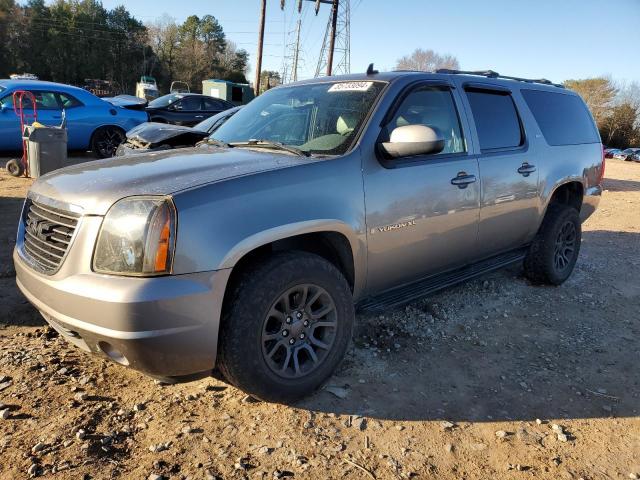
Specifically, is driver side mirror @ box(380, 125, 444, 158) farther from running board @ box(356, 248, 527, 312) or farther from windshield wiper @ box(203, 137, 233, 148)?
windshield wiper @ box(203, 137, 233, 148)

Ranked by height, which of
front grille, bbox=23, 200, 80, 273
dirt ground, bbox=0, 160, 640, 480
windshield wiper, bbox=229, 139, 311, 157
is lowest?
dirt ground, bbox=0, 160, 640, 480

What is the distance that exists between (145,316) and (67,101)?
10.3 metres

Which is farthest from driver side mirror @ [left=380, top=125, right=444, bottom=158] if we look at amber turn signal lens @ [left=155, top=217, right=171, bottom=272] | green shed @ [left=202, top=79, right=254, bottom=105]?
green shed @ [left=202, top=79, right=254, bottom=105]

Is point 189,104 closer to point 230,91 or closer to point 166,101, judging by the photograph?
point 166,101

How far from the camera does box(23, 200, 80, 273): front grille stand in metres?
2.41

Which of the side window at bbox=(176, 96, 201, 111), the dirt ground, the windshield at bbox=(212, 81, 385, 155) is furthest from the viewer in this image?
the side window at bbox=(176, 96, 201, 111)

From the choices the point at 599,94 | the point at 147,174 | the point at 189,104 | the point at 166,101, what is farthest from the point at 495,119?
the point at 599,94

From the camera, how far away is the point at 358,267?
2.98m

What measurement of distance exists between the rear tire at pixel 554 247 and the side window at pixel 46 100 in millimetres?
10084

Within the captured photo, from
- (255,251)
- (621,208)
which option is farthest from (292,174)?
(621,208)

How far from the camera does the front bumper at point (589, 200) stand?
16.8 ft

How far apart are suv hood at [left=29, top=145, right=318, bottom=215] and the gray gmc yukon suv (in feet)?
0.05

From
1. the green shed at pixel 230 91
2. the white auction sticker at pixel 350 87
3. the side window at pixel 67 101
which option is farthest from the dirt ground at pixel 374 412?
the green shed at pixel 230 91

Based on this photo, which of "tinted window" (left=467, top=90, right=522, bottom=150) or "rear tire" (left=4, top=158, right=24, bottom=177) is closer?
"tinted window" (left=467, top=90, right=522, bottom=150)
